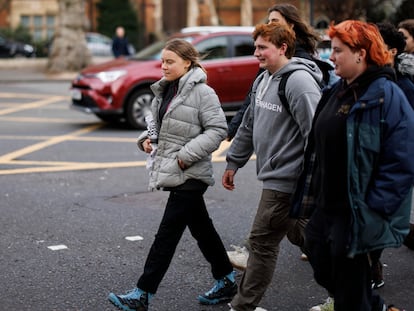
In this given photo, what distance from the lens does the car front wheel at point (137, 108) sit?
13.3m

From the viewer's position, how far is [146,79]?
526 inches

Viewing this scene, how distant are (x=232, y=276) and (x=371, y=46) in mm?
2023

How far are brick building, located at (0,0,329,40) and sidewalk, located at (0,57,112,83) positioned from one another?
12.9m

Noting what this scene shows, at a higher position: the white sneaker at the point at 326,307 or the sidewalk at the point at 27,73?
the white sneaker at the point at 326,307

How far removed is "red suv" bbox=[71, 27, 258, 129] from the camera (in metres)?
13.3

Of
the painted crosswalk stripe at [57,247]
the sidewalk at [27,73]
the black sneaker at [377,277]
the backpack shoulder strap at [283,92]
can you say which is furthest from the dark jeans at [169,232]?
→ the sidewalk at [27,73]

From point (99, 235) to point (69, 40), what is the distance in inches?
872

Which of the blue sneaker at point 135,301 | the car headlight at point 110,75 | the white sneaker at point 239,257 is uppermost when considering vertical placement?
the car headlight at point 110,75

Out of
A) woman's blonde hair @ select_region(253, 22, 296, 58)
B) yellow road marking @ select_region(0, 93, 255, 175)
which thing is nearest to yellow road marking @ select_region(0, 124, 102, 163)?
yellow road marking @ select_region(0, 93, 255, 175)

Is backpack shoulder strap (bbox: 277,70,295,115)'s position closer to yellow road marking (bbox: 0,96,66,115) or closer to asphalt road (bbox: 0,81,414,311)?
asphalt road (bbox: 0,81,414,311)

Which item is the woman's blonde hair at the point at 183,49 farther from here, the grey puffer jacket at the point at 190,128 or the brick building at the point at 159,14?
the brick building at the point at 159,14

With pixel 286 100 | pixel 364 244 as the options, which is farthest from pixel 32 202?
pixel 364 244

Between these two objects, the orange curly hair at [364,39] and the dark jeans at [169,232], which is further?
the dark jeans at [169,232]

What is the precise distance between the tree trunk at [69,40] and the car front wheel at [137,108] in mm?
14716
